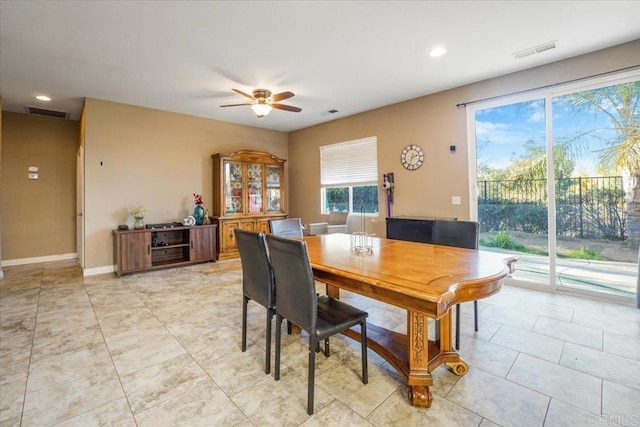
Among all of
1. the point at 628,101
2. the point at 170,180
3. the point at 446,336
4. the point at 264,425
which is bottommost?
the point at 264,425

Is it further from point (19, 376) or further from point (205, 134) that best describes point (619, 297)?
point (205, 134)

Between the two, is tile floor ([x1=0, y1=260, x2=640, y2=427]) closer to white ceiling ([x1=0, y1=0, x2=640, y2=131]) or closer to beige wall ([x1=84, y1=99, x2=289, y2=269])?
beige wall ([x1=84, y1=99, x2=289, y2=269])

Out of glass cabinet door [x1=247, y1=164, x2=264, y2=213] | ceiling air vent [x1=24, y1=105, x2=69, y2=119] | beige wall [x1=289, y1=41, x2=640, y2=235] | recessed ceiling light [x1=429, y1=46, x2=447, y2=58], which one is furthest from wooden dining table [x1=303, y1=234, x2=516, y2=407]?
ceiling air vent [x1=24, y1=105, x2=69, y2=119]

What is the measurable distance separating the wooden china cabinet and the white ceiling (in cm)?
167

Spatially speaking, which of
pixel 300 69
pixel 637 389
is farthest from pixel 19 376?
pixel 637 389

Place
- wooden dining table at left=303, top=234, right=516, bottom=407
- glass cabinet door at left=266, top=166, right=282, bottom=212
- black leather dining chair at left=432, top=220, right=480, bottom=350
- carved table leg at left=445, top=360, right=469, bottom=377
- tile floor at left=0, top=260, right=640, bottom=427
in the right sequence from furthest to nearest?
glass cabinet door at left=266, top=166, right=282, bottom=212, black leather dining chair at left=432, top=220, right=480, bottom=350, carved table leg at left=445, top=360, right=469, bottom=377, tile floor at left=0, top=260, right=640, bottom=427, wooden dining table at left=303, top=234, right=516, bottom=407

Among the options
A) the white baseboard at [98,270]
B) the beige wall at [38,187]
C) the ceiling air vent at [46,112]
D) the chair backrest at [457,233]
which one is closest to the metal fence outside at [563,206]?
the chair backrest at [457,233]

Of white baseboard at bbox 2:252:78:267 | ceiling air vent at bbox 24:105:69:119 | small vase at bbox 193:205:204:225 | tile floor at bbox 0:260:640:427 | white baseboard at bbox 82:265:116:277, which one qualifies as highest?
ceiling air vent at bbox 24:105:69:119

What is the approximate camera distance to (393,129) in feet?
16.4

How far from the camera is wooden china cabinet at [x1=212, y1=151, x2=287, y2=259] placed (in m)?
5.64

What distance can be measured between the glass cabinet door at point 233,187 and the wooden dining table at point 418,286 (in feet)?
12.7

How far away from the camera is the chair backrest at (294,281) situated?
165cm

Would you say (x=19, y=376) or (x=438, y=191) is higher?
(x=438, y=191)

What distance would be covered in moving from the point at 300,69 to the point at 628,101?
367cm
